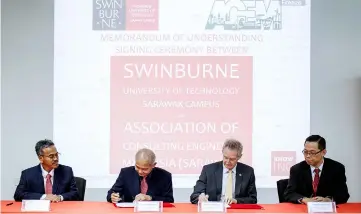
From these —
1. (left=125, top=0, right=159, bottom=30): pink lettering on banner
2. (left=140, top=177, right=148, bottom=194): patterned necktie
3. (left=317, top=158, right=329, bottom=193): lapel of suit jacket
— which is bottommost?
(left=140, top=177, right=148, bottom=194): patterned necktie

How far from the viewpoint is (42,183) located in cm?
411

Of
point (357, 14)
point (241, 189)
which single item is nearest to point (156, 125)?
point (241, 189)

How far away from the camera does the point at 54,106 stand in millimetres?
5062

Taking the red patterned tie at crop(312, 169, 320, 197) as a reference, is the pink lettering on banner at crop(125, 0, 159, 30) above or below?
above

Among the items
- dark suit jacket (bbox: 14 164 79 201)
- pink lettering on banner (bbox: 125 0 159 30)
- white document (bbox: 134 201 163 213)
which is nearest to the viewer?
white document (bbox: 134 201 163 213)

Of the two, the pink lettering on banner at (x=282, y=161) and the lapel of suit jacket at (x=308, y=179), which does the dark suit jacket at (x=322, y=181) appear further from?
the pink lettering on banner at (x=282, y=161)

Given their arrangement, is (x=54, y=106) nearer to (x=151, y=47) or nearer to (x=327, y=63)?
(x=151, y=47)

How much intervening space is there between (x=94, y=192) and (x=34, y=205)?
167 cm

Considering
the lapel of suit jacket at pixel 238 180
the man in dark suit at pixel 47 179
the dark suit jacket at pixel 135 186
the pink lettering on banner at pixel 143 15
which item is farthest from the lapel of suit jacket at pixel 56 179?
the pink lettering on banner at pixel 143 15

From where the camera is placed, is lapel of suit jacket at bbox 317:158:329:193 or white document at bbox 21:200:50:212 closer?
white document at bbox 21:200:50:212

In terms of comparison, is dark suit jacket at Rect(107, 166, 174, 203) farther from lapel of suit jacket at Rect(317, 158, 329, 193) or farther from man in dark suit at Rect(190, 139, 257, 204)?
lapel of suit jacket at Rect(317, 158, 329, 193)

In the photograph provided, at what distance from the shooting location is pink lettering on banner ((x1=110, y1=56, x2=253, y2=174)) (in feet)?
16.5

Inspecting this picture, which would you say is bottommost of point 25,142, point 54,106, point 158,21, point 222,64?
A: point 25,142


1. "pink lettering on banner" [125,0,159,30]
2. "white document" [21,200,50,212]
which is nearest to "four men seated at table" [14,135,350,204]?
"white document" [21,200,50,212]
